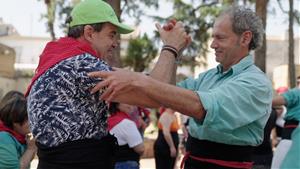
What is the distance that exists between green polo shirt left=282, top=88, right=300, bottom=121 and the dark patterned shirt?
323 cm

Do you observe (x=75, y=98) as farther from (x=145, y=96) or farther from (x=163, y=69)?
(x=145, y=96)

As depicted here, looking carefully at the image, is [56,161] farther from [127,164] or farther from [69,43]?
[127,164]

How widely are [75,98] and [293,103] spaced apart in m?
3.54

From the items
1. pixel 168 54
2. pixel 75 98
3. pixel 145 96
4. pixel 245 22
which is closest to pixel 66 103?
pixel 75 98

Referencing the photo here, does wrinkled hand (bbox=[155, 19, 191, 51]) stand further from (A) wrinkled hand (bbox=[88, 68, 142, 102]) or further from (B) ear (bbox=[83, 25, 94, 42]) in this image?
(A) wrinkled hand (bbox=[88, 68, 142, 102])

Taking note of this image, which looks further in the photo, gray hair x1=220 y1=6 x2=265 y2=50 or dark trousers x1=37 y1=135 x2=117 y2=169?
gray hair x1=220 y1=6 x2=265 y2=50

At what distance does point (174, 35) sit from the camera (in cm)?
264

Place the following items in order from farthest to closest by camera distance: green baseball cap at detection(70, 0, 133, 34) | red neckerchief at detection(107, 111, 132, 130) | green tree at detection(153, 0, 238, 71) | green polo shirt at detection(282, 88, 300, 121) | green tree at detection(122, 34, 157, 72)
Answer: green tree at detection(122, 34, 157, 72) → green tree at detection(153, 0, 238, 71) → green polo shirt at detection(282, 88, 300, 121) → red neckerchief at detection(107, 111, 132, 130) → green baseball cap at detection(70, 0, 133, 34)

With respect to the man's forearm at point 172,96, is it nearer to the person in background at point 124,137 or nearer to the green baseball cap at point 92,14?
the green baseball cap at point 92,14

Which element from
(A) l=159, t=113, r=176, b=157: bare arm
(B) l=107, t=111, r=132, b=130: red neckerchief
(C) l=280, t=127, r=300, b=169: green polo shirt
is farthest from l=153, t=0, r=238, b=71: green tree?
(C) l=280, t=127, r=300, b=169: green polo shirt

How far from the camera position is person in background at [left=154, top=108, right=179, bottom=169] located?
859 centimetres

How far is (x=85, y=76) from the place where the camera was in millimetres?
2477

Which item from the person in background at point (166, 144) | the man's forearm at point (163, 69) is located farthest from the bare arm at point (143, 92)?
the person in background at point (166, 144)

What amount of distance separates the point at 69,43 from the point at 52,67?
164mm
